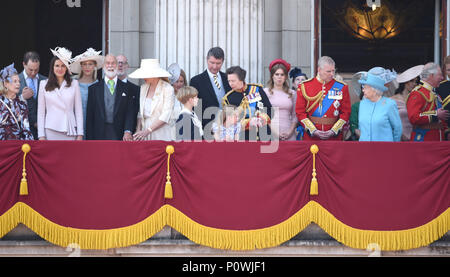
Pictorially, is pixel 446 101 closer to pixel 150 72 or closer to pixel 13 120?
pixel 150 72

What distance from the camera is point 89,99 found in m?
11.9

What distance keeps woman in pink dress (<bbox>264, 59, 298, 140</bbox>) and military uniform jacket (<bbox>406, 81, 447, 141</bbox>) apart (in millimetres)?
1606

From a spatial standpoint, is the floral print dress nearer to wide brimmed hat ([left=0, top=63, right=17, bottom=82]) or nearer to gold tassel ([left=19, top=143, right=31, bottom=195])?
wide brimmed hat ([left=0, top=63, right=17, bottom=82])

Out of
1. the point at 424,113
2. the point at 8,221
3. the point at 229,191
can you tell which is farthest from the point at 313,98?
the point at 8,221

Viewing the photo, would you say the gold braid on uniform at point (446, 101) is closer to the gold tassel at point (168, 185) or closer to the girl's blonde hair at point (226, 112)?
the girl's blonde hair at point (226, 112)

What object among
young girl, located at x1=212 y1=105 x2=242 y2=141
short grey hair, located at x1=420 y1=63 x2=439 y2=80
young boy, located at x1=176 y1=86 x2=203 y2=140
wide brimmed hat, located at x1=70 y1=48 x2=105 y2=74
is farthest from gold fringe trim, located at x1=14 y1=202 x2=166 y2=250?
short grey hair, located at x1=420 y1=63 x2=439 y2=80

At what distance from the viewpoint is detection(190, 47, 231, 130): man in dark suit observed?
12.1 meters

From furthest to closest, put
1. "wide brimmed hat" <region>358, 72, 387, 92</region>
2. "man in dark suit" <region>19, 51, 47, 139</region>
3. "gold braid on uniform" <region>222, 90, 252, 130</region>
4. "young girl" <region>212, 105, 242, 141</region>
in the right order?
"man in dark suit" <region>19, 51, 47, 139</region> → "gold braid on uniform" <region>222, 90, 252, 130</region> → "young girl" <region>212, 105, 242, 141</region> → "wide brimmed hat" <region>358, 72, 387, 92</region>

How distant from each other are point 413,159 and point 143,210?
10.9ft

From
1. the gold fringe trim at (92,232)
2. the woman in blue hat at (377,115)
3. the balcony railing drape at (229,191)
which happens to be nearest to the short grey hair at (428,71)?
the woman in blue hat at (377,115)

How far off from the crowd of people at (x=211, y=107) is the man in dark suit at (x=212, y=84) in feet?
0.05

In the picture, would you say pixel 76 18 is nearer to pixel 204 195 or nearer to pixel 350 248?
pixel 204 195

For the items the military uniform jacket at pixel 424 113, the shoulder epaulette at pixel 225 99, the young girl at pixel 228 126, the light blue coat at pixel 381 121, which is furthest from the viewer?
the military uniform jacket at pixel 424 113

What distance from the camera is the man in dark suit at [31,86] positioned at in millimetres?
12055
